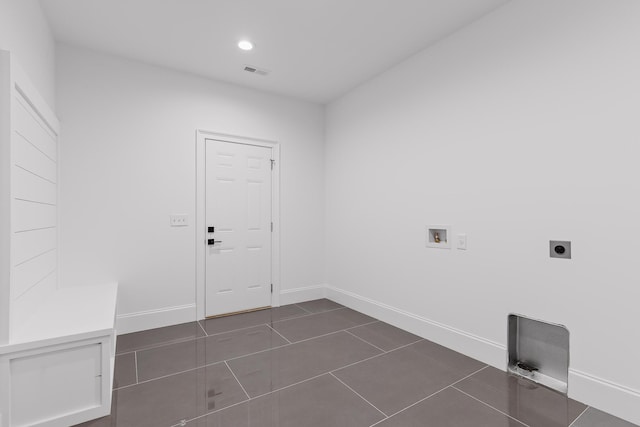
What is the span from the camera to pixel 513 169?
2.34 meters

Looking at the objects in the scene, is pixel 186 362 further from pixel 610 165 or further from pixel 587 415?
pixel 610 165

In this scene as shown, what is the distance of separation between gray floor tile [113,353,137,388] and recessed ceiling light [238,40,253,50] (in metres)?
2.90

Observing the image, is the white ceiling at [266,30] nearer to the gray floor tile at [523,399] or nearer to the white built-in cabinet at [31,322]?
the white built-in cabinet at [31,322]

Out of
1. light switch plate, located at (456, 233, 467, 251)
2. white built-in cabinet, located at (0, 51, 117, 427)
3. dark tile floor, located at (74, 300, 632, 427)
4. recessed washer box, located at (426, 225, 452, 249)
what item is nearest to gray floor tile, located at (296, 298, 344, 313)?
dark tile floor, located at (74, 300, 632, 427)

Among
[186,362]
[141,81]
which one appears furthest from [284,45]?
[186,362]

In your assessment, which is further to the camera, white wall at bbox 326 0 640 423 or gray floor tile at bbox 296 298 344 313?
gray floor tile at bbox 296 298 344 313

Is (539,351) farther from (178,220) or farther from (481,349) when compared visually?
(178,220)

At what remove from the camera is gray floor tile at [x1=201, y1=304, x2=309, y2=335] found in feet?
10.8

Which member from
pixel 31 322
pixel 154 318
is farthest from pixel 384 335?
pixel 31 322

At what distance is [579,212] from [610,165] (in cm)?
32

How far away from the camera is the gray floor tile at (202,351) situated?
95.2 inches

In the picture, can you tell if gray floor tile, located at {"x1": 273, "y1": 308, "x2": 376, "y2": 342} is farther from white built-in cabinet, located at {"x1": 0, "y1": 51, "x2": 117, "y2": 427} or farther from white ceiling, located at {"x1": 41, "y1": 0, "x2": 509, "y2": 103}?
white ceiling, located at {"x1": 41, "y1": 0, "x2": 509, "y2": 103}

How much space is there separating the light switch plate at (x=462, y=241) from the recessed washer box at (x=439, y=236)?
92 millimetres

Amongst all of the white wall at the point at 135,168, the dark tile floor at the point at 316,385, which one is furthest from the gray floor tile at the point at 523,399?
the white wall at the point at 135,168
